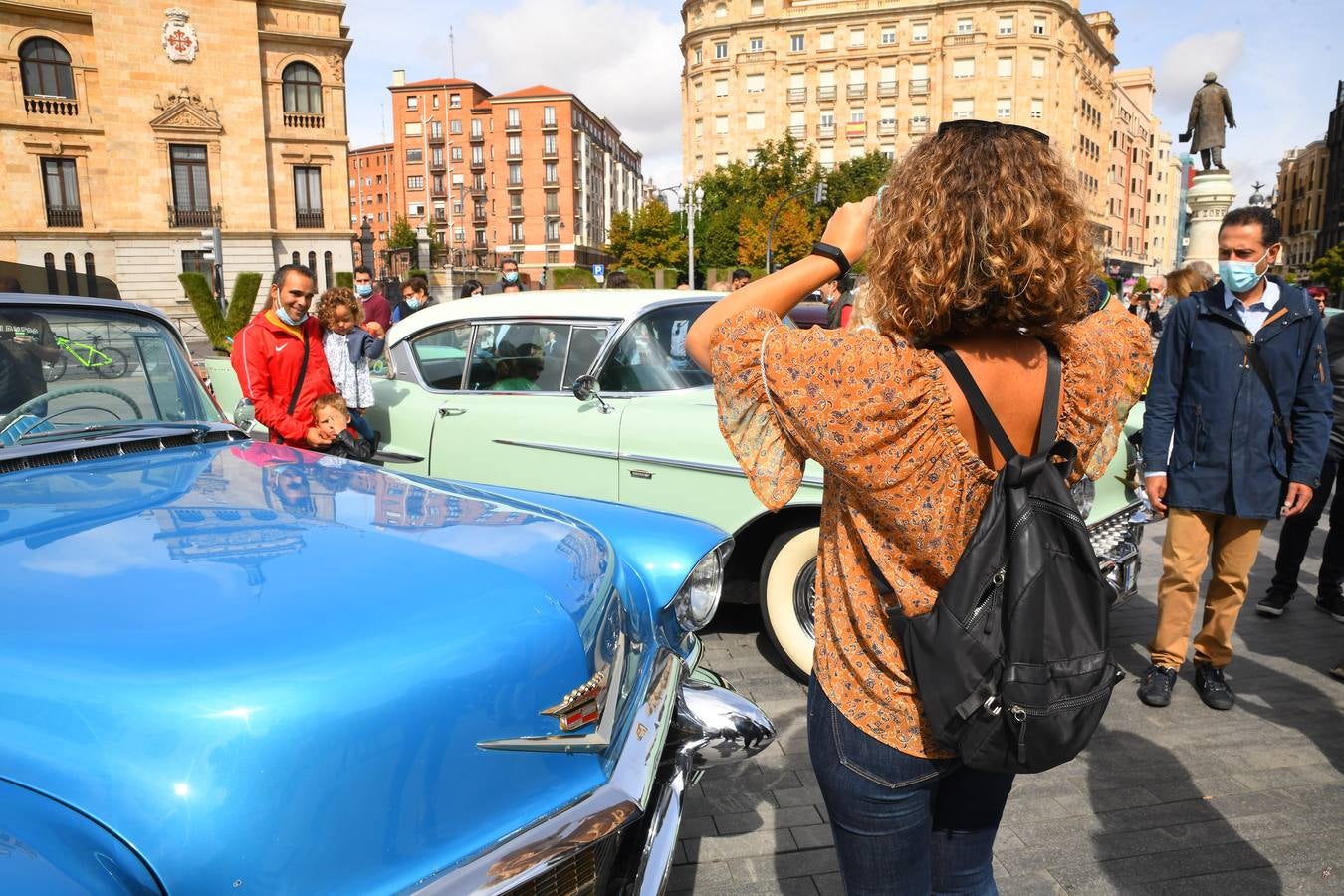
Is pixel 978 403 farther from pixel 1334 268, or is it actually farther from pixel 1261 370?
pixel 1334 268

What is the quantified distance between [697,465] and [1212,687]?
8.21 feet

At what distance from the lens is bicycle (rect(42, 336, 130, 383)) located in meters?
2.85

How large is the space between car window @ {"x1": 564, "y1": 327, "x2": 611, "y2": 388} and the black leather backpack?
11.8ft

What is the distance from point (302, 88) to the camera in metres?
40.3

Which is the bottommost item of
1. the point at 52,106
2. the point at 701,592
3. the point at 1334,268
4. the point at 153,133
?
the point at 701,592

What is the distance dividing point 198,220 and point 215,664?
43.3m

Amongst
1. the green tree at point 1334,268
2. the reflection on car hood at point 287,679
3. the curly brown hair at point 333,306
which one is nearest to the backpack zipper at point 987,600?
the reflection on car hood at point 287,679

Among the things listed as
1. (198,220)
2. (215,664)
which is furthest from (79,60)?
(215,664)

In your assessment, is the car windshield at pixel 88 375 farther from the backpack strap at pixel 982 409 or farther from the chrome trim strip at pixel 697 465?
the backpack strap at pixel 982 409

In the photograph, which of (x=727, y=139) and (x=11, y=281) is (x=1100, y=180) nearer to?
(x=727, y=139)

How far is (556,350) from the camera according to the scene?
501 centimetres

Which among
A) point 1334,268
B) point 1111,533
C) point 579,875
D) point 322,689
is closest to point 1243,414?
point 1111,533

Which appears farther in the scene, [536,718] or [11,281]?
[11,281]

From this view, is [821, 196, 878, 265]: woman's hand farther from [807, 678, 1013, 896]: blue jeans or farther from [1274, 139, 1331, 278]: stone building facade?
[1274, 139, 1331, 278]: stone building facade
